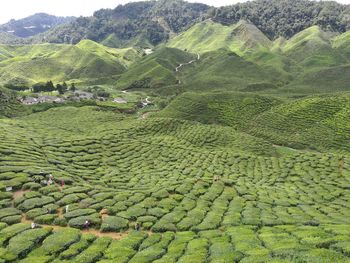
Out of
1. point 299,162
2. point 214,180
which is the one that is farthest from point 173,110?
point 214,180

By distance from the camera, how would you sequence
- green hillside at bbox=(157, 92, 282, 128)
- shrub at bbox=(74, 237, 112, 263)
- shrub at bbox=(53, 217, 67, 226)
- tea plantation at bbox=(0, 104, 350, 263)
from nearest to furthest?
shrub at bbox=(74, 237, 112, 263) → tea plantation at bbox=(0, 104, 350, 263) → shrub at bbox=(53, 217, 67, 226) → green hillside at bbox=(157, 92, 282, 128)

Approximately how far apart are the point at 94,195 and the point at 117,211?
507cm

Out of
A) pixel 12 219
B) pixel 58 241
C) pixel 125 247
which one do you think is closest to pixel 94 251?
pixel 125 247

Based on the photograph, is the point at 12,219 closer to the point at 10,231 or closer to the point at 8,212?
the point at 8,212

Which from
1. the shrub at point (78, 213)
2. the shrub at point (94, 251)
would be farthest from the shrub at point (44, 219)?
the shrub at point (94, 251)

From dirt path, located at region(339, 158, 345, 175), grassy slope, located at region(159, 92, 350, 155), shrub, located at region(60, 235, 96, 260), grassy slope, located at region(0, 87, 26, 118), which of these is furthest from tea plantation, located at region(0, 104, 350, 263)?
grassy slope, located at region(0, 87, 26, 118)

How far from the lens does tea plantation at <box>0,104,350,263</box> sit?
92.4ft

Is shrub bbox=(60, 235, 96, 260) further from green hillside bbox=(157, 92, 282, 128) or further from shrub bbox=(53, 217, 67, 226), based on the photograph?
green hillside bbox=(157, 92, 282, 128)

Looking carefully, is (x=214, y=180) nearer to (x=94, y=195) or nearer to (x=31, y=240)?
(x=94, y=195)

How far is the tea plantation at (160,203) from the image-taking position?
28.2 m

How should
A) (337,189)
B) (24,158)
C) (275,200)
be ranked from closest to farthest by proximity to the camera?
(275,200) → (24,158) → (337,189)

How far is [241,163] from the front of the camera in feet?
257

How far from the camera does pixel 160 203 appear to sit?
41219 millimetres

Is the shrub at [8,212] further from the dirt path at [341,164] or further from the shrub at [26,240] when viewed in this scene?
the dirt path at [341,164]
